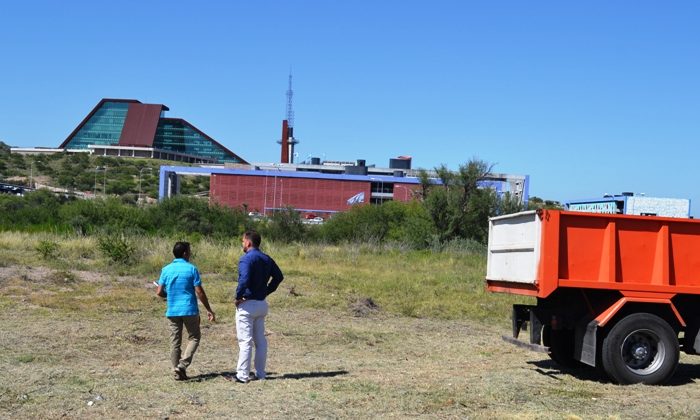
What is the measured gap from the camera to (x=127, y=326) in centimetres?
1488

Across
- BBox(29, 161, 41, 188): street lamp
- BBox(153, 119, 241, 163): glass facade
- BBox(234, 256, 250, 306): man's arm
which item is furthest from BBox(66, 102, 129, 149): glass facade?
BBox(234, 256, 250, 306): man's arm

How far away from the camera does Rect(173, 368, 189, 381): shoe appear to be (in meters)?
9.88

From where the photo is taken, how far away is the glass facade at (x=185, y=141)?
591 ft

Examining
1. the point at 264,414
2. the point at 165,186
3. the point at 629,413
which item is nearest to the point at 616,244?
the point at 629,413

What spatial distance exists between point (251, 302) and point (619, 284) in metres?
4.80

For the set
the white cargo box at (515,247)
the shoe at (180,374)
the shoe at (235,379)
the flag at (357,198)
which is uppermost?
the flag at (357,198)

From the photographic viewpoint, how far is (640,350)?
34.9 ft

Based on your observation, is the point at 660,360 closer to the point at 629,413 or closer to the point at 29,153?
the point at 629,413

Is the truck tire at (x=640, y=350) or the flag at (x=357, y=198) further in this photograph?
the flag at (x=357, y=198)

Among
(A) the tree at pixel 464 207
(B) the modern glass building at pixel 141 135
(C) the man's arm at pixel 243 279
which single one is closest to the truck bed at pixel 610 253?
(C) the man's arm at pixel 243 279

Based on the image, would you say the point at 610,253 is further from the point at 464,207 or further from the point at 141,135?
the point at 141,135

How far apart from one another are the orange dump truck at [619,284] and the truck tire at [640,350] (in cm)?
1

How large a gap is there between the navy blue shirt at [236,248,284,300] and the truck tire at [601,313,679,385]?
4.51m

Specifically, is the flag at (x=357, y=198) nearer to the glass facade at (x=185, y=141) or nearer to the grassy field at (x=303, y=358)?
the grassy field at (x=303, y=358)
